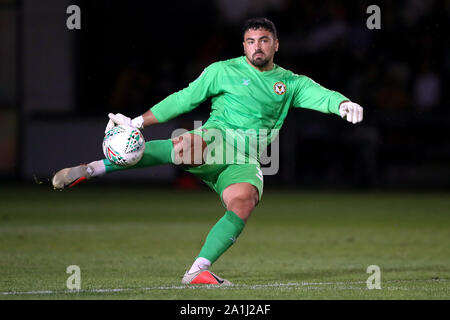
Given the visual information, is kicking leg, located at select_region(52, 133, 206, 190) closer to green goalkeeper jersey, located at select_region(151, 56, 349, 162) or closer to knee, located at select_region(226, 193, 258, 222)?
green goalkeeper jersey, located at select_region(151, 56, 349, 162)

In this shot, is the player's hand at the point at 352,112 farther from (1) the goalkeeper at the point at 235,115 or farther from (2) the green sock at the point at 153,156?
(2) the green sock at the point at 153,156

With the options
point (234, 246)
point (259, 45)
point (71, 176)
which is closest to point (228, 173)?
point (259, 45)

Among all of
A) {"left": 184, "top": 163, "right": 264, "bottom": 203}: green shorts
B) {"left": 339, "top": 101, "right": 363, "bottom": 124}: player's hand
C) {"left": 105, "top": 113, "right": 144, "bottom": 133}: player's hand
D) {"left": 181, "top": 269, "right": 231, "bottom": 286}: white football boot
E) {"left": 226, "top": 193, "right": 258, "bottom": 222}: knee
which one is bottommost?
{"left": 181, "top": 269, "right": 231, "bottom": 286}: white football boot

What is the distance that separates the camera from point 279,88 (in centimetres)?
698

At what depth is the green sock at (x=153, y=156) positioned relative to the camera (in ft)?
21.7

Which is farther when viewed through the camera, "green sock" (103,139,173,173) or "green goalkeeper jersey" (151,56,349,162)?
"green goalkeeper jersey" (151,56,349,162)

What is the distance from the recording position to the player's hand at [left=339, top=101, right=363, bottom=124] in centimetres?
652

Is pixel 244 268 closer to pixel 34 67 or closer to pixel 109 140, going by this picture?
pixel 109 140

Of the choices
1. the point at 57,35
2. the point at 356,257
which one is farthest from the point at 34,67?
the point at 356,257

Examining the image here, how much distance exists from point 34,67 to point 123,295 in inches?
632

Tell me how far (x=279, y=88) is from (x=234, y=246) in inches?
126

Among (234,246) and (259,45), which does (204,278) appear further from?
(234,246)

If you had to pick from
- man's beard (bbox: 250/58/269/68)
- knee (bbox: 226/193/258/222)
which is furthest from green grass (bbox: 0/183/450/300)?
man's beard (bbox: 250/58/269/68)

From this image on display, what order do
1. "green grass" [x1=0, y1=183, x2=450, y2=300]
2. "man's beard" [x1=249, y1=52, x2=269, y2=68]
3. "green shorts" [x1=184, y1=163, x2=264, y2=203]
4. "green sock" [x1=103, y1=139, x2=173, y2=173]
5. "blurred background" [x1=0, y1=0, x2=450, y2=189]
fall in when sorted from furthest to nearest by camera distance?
"blurred background" [x1=0, y1=0, x2=450, y2=189], "man's beard" [x1=249, y1=52, x2=269, y2=68], "green shorts" [x1=184, y1=163, x2=264, y2=203], "green sock" [x1=103, y1=139, x2=173, y2=173], "green grass" [x1=0, y1=183, x2=450, y2=300]
